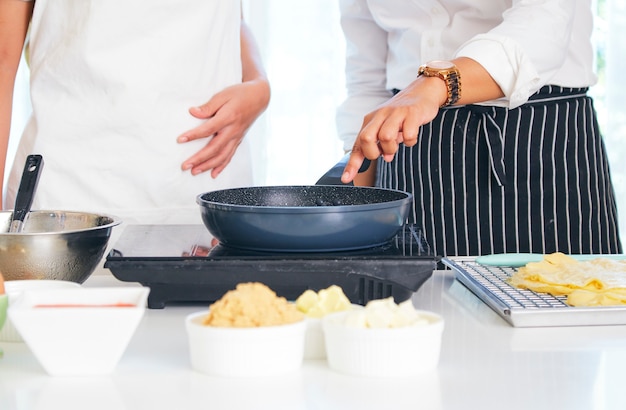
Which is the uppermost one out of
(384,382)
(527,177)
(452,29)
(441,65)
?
(452,29)

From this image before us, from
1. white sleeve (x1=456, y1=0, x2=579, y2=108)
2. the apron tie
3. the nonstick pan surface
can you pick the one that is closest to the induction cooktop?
the nonstick pan surface

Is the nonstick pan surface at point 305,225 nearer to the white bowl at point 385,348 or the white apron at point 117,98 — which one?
the white bowl at point 385,348

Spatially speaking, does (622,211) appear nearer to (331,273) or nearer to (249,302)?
(331,273)

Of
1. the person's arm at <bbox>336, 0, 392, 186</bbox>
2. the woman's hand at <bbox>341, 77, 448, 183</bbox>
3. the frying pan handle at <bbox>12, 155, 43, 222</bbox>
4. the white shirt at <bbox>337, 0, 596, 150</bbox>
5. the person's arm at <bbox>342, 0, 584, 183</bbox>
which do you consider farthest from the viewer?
the person's arm at <bbox>336, 0, 392, 186</bbox>

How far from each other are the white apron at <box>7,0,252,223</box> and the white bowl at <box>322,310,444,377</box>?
0.90 metres

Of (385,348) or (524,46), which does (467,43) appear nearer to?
(524,46)

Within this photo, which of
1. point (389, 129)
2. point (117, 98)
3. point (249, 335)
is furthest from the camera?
point (117, 98)

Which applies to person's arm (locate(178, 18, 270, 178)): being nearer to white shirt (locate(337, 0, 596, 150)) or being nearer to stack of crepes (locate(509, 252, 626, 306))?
white shirt (locate(337, 0, 596, 150))

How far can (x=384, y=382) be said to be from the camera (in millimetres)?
818

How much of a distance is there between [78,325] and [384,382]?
12.0 inches

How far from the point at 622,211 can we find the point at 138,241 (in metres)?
3.00

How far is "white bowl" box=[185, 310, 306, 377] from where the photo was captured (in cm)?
81

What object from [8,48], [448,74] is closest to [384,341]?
[448,74]

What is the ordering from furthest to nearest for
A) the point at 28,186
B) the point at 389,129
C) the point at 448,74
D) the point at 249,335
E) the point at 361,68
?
the point at 361,68 → the point at 448,74 → the point at 389,129 → the point at 28,186 → the point at 249,335
